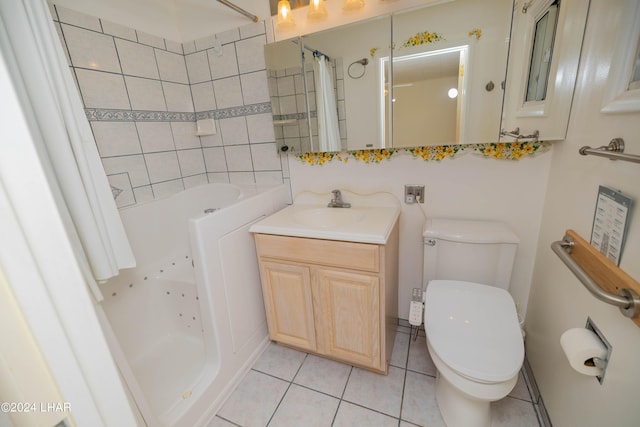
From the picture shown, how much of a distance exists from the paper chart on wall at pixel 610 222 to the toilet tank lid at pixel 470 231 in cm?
39

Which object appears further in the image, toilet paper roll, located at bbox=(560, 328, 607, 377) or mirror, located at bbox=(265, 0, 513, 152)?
mirror, located at bbox=(265, 0, 513, 152)

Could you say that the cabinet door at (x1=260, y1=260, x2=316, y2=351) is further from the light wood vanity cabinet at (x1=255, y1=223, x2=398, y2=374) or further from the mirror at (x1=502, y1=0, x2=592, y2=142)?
the mirror at (x1=502, y1=0, x2=592, y2=142)

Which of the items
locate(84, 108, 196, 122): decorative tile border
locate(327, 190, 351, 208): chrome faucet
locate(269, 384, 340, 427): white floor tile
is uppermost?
locate(84, 108, 196, 122): decorative tile border

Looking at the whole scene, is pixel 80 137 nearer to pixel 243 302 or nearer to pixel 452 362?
pixel 243 302

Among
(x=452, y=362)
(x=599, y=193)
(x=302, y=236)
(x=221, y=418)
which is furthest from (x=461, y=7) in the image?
(x=221, y=418)

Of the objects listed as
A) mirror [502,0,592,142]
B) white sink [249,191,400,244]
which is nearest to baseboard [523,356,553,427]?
white sink [249,191,400,244]

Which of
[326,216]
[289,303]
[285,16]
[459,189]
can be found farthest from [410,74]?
[289,303]

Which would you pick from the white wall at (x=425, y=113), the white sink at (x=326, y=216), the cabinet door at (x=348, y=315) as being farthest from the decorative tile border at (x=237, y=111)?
the cabinet door at (x=348, y=315)

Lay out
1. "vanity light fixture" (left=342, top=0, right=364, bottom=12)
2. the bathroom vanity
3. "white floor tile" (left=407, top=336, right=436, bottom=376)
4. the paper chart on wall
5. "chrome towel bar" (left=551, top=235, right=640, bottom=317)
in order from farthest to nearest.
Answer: "white floor tile" (left=407, top=336, right=436, bottom=376) < "vanity light fixture" (left=342, top=0, right=364, bottom=12) < the bathroom vanity < the paper chart on wall < "chrome towel bar" (left=551, top=235, right=640, bottom=317)

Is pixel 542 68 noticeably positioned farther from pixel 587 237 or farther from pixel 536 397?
pixel 536 397

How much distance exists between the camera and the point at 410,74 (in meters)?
1.33

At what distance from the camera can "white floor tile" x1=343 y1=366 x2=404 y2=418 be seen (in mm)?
1295

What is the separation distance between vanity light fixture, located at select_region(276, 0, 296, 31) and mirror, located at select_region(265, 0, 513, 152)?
8cm

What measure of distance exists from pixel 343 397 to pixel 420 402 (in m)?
0.37
